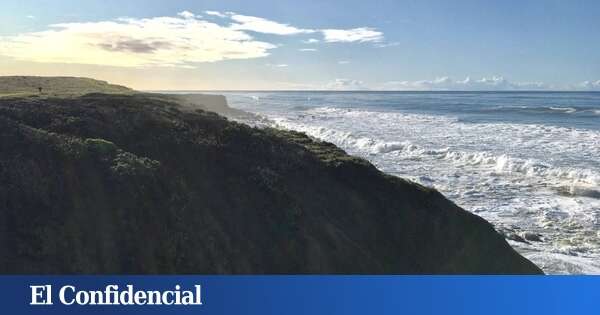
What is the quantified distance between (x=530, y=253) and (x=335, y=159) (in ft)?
24.7

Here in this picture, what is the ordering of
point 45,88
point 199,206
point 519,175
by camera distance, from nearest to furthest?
point 199,206, point 519,175, point 45,88

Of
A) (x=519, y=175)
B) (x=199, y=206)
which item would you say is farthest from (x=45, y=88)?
(x=519, y=175)

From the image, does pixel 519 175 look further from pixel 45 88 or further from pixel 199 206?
pixel 45 88

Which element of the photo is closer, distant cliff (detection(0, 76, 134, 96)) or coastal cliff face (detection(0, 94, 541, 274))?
coastal cliff face (detection(0, 94, 541, 274))

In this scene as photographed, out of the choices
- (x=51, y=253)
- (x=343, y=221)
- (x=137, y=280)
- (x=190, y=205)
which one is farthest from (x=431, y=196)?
(x=51, y=253)

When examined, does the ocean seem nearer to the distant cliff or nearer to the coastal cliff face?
the coastal cliff face

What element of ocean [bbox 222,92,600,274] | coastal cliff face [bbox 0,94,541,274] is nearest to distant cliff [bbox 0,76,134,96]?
coastal cliff face [bbox 0,94,541,274]

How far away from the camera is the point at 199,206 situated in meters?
11.6

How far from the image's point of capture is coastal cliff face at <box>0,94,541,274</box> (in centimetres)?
985

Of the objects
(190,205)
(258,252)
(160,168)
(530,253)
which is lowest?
(530,253)

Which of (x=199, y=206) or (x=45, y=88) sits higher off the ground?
(x=45, y=88)

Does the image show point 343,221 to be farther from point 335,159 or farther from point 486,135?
point 486,135

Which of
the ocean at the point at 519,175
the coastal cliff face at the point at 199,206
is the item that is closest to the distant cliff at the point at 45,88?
the coastal cliff face at the point at 199,206

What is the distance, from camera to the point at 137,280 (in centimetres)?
888
